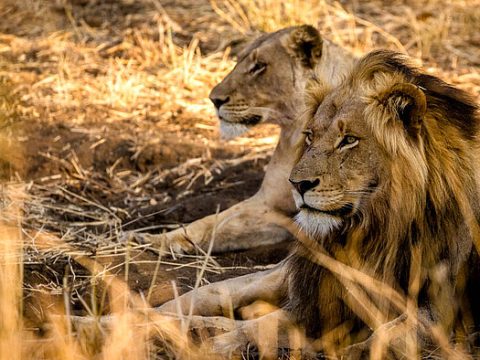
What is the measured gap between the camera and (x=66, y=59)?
27.9ft

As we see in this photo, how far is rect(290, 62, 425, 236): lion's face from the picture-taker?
12.1ft

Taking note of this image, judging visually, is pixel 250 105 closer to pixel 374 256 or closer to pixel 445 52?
pixel 374 256

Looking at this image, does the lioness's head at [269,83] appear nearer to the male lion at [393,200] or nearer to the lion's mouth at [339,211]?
the male lion at [393,200]

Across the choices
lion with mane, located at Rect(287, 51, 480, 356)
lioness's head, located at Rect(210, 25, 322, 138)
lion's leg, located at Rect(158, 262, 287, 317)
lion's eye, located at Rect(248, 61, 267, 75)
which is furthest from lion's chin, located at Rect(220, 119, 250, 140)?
lion with mane, located at Rect(287, 51, 480, 356)

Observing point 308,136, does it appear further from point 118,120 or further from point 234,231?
→ point 118,120

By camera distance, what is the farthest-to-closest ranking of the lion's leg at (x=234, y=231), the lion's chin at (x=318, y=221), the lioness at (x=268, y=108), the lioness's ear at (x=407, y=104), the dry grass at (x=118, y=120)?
the lioness at (x=268, y=108) < the lion's leg at (x=234, y=231) < the dry grass at (x=118, y=120) < the lion's chin at (x=318, y=221) < the lioness's ear at (x=407, y=104)

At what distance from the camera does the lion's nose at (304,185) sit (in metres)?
3.72

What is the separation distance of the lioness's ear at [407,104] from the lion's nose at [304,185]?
0.36 m

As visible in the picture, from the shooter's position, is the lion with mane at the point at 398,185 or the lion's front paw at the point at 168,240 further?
the lion's front paw at the point at 168,240

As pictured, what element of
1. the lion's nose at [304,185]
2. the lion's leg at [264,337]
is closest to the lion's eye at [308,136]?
the lion's nose at [304,185]

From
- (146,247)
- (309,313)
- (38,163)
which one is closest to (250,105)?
(146,247)

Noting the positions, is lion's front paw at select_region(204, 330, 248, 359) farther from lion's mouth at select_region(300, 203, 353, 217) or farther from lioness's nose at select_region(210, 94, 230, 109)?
lioness's nose at select_region(210, 94, 230, 109)

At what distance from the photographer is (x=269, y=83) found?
19.7ft

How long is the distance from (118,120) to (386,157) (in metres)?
4.11
